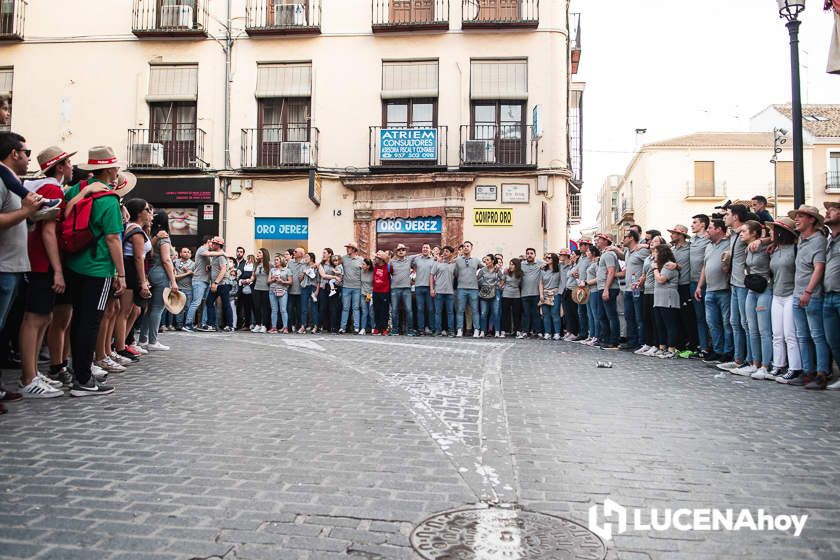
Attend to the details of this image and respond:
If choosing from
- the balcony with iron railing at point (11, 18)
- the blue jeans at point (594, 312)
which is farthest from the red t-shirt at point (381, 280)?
the balcony with iron railing at point (11, 18)

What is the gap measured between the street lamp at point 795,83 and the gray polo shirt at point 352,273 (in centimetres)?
893

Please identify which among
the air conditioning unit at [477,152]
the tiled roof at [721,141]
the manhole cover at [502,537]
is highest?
the tiled roof at [721,141]

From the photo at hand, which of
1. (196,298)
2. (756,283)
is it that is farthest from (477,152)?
(756,283)

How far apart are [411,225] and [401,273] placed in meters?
5.95

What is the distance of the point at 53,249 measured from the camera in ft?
17.5

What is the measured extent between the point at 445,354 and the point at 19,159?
6.01 metres

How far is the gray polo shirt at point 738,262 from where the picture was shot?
8.25 meters

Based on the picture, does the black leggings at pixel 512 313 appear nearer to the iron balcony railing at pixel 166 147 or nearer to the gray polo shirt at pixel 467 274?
the gray polo shirt at pixel 467 274

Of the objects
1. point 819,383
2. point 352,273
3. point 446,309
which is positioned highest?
point 352,273

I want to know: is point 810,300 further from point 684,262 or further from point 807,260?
point 684,262

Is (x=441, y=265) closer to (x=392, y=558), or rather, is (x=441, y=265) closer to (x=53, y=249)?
(x=53, y=249)

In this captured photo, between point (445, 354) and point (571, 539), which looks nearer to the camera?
point (571, 539)

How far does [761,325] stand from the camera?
780cm

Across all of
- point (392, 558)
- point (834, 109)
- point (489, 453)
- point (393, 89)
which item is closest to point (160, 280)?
point (489, 453)
